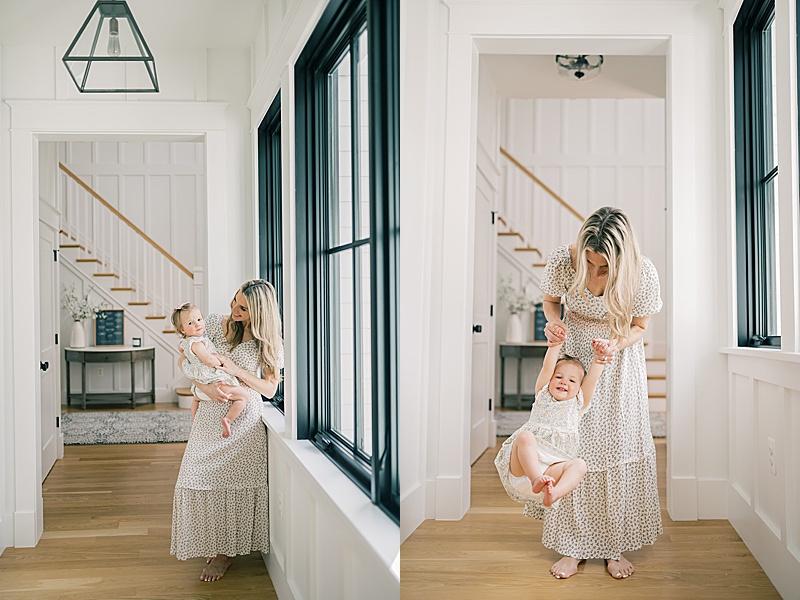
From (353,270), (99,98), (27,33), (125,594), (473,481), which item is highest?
(27,33)

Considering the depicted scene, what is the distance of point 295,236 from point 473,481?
6.37 ft

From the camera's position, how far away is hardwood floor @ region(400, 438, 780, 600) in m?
1.85

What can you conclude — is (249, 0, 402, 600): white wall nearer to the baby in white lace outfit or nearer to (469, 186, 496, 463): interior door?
the baby in white lace outfit

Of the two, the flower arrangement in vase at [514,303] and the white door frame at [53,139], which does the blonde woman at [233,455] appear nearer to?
the white door frame at [53,139]

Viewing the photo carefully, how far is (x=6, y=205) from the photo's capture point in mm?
1233

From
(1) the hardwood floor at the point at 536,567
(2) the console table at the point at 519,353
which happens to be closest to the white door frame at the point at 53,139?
(1) the hardwood floor at the point at 536,567

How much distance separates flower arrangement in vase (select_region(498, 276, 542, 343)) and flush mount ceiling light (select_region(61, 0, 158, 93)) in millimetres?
4595

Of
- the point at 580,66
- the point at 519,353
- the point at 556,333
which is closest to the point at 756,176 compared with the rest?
the point at 556,333

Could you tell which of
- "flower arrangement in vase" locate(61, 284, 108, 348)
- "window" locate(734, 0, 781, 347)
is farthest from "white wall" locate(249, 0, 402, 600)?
"window" locate(734, 0, 781, 347)

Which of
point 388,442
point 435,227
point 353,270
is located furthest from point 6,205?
point 435,227

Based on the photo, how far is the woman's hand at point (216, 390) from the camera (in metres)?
1.21

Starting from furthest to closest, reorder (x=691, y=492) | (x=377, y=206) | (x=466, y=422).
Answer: (x=691, y=492)
(x=466, y=422)
(x=377, y=206)

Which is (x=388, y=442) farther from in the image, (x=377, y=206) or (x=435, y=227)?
(x=435, y=227)

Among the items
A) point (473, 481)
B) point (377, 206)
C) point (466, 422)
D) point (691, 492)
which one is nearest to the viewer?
point (377, 206)
